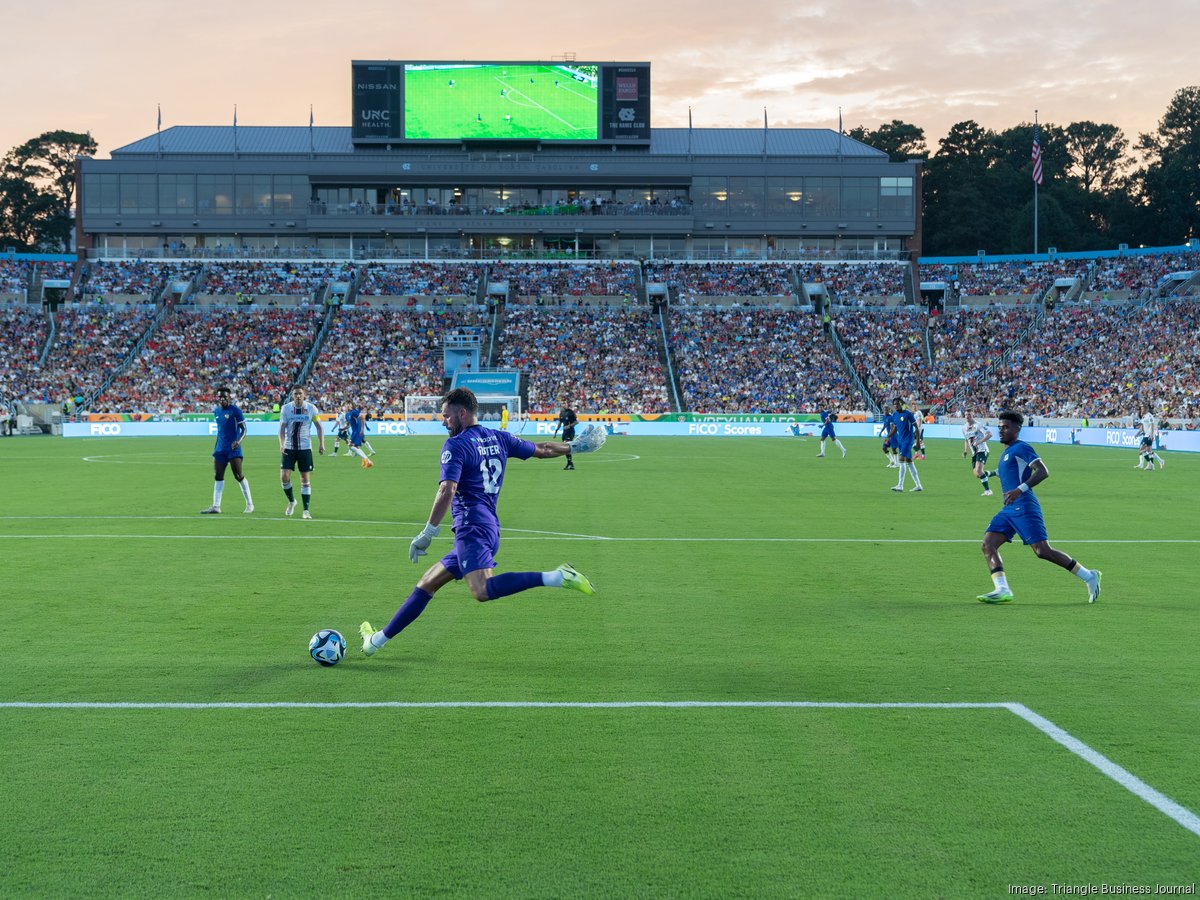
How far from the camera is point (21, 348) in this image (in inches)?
2995

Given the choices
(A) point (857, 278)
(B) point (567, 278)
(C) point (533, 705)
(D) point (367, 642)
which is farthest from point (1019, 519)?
(A) point (857, 278)

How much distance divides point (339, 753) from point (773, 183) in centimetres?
8866

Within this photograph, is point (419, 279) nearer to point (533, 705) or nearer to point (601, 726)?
point (533, 705)

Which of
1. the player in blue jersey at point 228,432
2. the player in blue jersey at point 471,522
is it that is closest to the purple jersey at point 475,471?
the player in blue jersey at point 471,522

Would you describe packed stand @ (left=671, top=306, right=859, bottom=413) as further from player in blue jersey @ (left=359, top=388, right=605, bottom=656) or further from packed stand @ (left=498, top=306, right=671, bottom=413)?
player in blue jersey @ (left=359, top=388, right=605, bottom=656)

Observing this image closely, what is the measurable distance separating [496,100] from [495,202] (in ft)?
26.0

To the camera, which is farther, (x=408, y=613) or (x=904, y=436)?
(x=904, y=436)

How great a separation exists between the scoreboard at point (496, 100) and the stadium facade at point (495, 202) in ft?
4.64

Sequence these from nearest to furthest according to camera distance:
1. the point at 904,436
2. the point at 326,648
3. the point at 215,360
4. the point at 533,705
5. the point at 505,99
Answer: the point at 533,705
the point at 326,648
the point at 904,436
the point at 215,360
the point at 505,99

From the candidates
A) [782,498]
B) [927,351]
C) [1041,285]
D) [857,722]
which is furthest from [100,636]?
[1041,285]

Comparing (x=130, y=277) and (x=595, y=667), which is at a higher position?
(x=130, y=277)

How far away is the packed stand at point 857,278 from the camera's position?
86000 millimetres

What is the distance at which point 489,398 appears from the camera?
71.9 metres

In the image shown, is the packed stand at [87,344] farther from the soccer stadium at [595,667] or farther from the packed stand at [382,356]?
the soccer stadium at [595,667]
